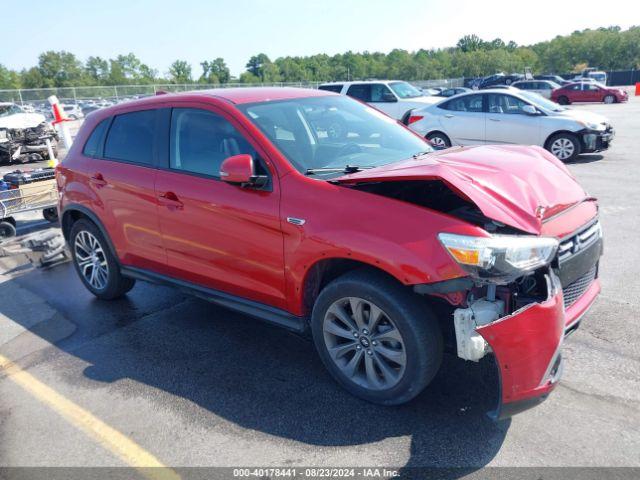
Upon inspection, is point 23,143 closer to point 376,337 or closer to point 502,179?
point 376,337

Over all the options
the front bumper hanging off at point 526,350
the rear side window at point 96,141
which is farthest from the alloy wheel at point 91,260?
the front bumper hanging off at point 526,350

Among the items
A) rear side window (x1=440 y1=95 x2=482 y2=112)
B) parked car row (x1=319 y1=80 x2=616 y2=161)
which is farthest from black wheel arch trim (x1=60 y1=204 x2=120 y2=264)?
rear side window (x1=440 y1=95 x2=482 y2=112)

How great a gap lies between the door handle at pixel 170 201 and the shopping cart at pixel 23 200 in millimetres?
3966

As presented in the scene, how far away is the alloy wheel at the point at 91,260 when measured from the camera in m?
5.30

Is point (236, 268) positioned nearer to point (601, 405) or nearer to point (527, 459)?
point (527, 459)

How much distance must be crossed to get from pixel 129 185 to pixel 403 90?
13.4 metres

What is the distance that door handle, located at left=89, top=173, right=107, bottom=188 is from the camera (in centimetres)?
486

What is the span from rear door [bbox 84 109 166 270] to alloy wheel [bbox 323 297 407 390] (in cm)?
184

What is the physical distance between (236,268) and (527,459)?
7.32ft

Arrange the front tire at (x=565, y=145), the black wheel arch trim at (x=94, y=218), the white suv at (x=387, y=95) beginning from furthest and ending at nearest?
the white suv at (x=387, y=95) < the front tire at (x=565, y=145) < the black wheel arch trim at (x=94, y=218)

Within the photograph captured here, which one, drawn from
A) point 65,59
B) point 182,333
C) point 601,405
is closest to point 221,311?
point 182,333

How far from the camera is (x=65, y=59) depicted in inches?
3632

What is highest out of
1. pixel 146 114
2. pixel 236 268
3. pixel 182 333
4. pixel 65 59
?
pixel 65 59

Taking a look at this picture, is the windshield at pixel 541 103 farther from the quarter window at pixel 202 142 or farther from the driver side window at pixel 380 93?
the quarter window at pixel 202 142
